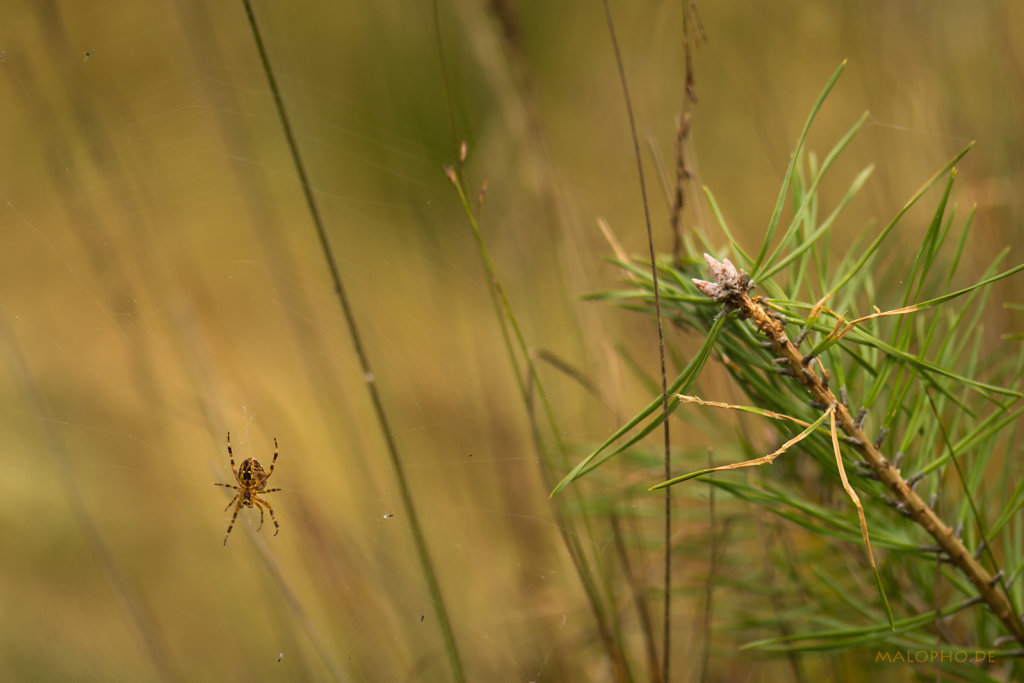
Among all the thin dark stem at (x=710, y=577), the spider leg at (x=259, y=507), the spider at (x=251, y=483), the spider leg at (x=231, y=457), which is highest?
the spider leg at (x=231, y=457)

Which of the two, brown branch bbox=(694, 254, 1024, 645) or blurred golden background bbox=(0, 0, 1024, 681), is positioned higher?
blurred golden background bbox=(0, 0, 1024, 681)

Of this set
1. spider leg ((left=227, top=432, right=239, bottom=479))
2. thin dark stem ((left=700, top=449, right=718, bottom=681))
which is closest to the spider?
spider leg ((left=227, top=432, right=239, bottom=479))

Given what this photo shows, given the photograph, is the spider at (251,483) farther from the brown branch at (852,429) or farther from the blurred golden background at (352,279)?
the brown branch at (852,429)

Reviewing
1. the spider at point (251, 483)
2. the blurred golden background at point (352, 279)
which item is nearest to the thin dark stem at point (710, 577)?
the blurred golden background at point (352, 279)

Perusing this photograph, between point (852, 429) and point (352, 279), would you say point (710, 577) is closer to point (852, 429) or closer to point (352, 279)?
point (852, 429)

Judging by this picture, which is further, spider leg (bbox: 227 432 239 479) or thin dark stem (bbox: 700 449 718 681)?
spider leg (bbox: 227 432 239 479)

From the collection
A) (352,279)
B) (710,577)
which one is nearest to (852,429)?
(710,577)

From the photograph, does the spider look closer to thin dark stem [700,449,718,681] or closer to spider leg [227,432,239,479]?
spider leg [227,432,239,479]

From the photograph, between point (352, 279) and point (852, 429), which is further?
point (352, 279)
